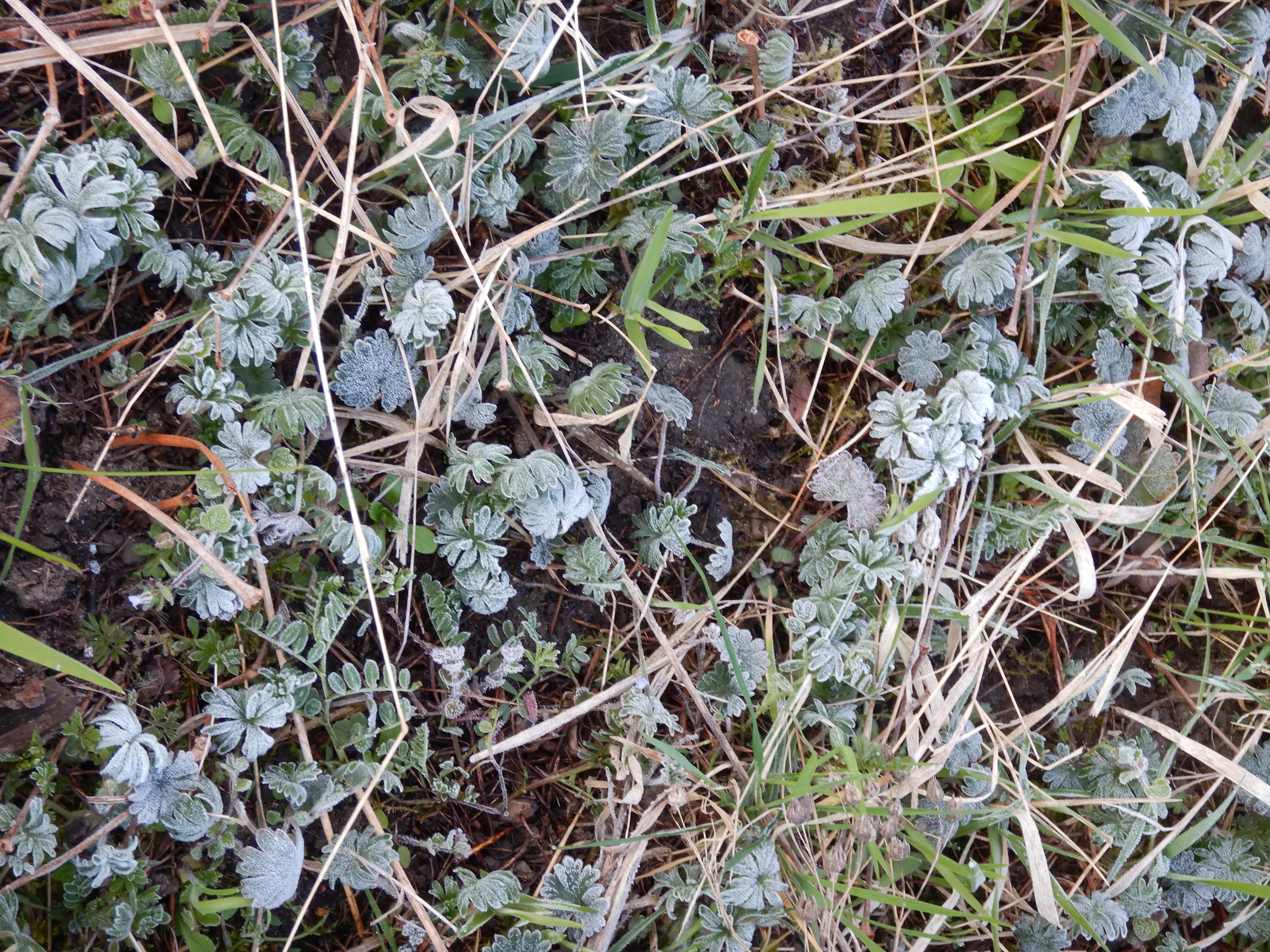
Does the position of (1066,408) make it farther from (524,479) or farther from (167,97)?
(167,97)

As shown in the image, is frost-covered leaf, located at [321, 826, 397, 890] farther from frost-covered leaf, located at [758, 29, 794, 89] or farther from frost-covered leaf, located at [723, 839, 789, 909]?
frost-covered leaf, located at [758, 29, 794, 89]

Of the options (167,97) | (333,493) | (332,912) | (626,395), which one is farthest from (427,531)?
(167,97)

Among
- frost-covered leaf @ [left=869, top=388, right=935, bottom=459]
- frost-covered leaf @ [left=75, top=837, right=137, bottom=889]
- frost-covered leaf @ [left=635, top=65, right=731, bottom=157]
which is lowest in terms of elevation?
frost-covered leaf @ [left=75, top=837, right=137, bottom=889]

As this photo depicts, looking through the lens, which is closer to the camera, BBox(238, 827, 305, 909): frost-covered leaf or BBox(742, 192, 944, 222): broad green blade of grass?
BBox(238, 827, 305, 909): frost-covered leaf

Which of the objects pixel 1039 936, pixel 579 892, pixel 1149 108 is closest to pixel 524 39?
pixel 1149 108

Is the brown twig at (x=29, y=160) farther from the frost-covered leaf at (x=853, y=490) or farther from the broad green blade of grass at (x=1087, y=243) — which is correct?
the broad green blade of grass at (x=1087, y=243)

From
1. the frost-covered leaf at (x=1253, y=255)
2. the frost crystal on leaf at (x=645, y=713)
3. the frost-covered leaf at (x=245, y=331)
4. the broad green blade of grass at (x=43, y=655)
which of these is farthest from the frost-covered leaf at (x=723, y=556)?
the frost-covered leaf at (x=1253, y=255)

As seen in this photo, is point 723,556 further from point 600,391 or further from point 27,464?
point 27,464

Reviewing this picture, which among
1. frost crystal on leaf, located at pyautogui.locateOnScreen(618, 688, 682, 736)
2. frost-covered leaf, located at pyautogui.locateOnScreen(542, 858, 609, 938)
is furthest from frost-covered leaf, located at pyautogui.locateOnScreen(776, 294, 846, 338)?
frost-covered leaf, located at pyautogui.locateOnScreen(542, 858, 609, 938)
